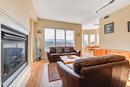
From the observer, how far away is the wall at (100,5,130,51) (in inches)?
197

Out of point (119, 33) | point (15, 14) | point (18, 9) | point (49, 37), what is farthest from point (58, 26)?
point (15, 14)

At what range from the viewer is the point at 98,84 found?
2064 millimetres

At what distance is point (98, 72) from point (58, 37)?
675 centimetres

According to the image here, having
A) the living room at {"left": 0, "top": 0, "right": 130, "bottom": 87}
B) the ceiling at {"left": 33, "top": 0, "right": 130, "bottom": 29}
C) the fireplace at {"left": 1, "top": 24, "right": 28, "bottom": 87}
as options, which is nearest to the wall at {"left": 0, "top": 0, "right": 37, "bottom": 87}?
the living room at {"left": 0, "top": 0, "right": 130, "bottom": 87}

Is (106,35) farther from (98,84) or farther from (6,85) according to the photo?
(6,85)

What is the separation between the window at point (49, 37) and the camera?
8.19 m

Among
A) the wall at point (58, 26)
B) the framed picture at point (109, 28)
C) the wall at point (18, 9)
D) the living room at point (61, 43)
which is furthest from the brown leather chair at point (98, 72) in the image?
the wall at point (58, 26)

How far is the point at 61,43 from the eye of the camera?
8.73 meters

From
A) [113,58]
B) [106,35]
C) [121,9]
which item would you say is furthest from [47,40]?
[113,58]

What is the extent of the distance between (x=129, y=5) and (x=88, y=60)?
12.8 ft

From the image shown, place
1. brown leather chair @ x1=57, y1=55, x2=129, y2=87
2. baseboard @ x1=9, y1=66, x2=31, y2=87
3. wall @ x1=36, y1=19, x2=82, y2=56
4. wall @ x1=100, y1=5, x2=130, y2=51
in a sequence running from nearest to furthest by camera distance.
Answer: brown leather chair @ x1=57, y1=55, x2=129, y2=87 < baseboard @ x1=9, y1=66, x2=31, y2=87 < wall @ x1=100, y1=5, x2=130, y2=51 < wall @ x1=36, y1=19, x2=82, y2=56

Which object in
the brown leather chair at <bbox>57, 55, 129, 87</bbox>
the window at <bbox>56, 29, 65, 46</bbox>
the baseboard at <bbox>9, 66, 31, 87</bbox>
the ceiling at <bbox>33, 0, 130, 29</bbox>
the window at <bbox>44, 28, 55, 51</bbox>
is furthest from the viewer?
the window at <bbox>56, 29, 65, 46</bbox>

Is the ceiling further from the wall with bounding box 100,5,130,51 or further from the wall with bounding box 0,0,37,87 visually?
the wall with bounding box 0,0,37,87

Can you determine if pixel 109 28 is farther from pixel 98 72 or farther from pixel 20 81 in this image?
pixel 20 81
